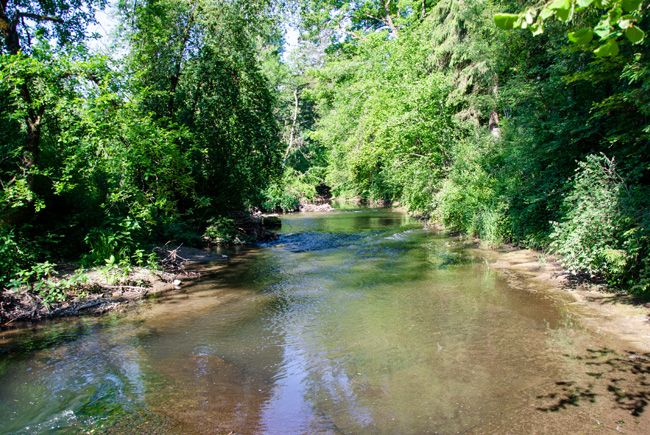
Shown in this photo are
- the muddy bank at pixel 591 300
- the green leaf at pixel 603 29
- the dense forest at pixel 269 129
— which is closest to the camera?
the green leaf at pixel 603 29

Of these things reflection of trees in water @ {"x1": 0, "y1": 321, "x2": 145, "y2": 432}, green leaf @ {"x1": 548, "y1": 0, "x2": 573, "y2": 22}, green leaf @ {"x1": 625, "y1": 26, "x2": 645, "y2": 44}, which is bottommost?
reflection of trees in water @ {"x1": 0, "y1": 321, "x2": 145, "y2": 432}

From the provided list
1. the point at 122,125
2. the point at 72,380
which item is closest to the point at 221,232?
the point at 122,125

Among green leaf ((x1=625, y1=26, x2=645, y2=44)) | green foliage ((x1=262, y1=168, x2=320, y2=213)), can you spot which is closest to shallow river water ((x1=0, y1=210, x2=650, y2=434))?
green leaf ((x1=625, y1=26, x2=645, y2=44))

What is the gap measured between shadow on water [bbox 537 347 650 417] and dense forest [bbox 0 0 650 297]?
105 inches

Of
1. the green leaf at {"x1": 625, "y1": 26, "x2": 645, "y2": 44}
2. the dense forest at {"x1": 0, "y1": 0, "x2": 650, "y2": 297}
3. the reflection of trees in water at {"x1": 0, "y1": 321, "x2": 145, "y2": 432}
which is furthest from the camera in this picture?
the dense forest at {"x1": 0, "y1": 0, "x2": 650, "y2": 297}

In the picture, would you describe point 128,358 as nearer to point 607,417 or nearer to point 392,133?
point 607,417

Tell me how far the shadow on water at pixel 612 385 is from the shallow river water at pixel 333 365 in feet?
0.08

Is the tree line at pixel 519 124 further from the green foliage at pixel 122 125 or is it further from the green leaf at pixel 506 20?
the green foliage at pixel 122 125

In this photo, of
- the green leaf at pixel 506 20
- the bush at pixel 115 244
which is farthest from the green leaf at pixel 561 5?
the bush at pixel 115 244

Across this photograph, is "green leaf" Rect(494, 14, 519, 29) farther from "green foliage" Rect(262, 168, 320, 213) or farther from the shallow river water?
"green foliage" Rect(262, 168, 320, 213)

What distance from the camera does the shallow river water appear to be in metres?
5.39

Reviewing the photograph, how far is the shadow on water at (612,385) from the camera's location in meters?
5.38

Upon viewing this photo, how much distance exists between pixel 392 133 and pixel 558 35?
412 inches

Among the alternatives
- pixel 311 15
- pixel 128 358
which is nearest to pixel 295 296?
pixel 128 358
